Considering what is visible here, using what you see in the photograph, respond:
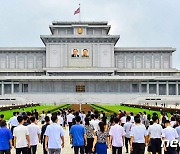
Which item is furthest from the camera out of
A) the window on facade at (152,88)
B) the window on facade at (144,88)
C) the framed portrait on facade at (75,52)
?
the framed portrait on facade at (75,52)

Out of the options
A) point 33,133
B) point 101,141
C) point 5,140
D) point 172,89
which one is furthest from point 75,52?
point 101,141

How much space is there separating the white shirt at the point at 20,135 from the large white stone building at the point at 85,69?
53.5m

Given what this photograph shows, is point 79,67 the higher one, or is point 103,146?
point 79,67

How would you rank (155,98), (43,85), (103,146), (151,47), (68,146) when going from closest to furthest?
1. (103,146)
2. (68,146)
3. (155,98)
4. (43,85)
5. (151,47)

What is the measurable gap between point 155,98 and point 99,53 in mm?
19577

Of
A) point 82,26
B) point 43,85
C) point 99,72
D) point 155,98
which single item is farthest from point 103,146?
point 82,26

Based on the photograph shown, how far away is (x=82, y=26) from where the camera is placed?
80125 mm

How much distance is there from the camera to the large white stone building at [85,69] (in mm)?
67094

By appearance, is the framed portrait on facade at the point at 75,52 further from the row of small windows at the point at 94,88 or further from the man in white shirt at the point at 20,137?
the man in white shirt at the point at 20,137

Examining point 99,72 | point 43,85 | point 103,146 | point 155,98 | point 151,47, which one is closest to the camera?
point 103,146

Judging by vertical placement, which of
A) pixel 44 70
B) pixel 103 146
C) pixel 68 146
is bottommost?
pixel 68 146

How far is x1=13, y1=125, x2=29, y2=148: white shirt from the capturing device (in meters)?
11.0

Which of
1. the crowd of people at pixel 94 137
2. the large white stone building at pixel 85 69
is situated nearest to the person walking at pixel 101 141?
the crowd of people at pixel 94 137

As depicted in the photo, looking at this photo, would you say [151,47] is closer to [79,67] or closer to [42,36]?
[79,67]
